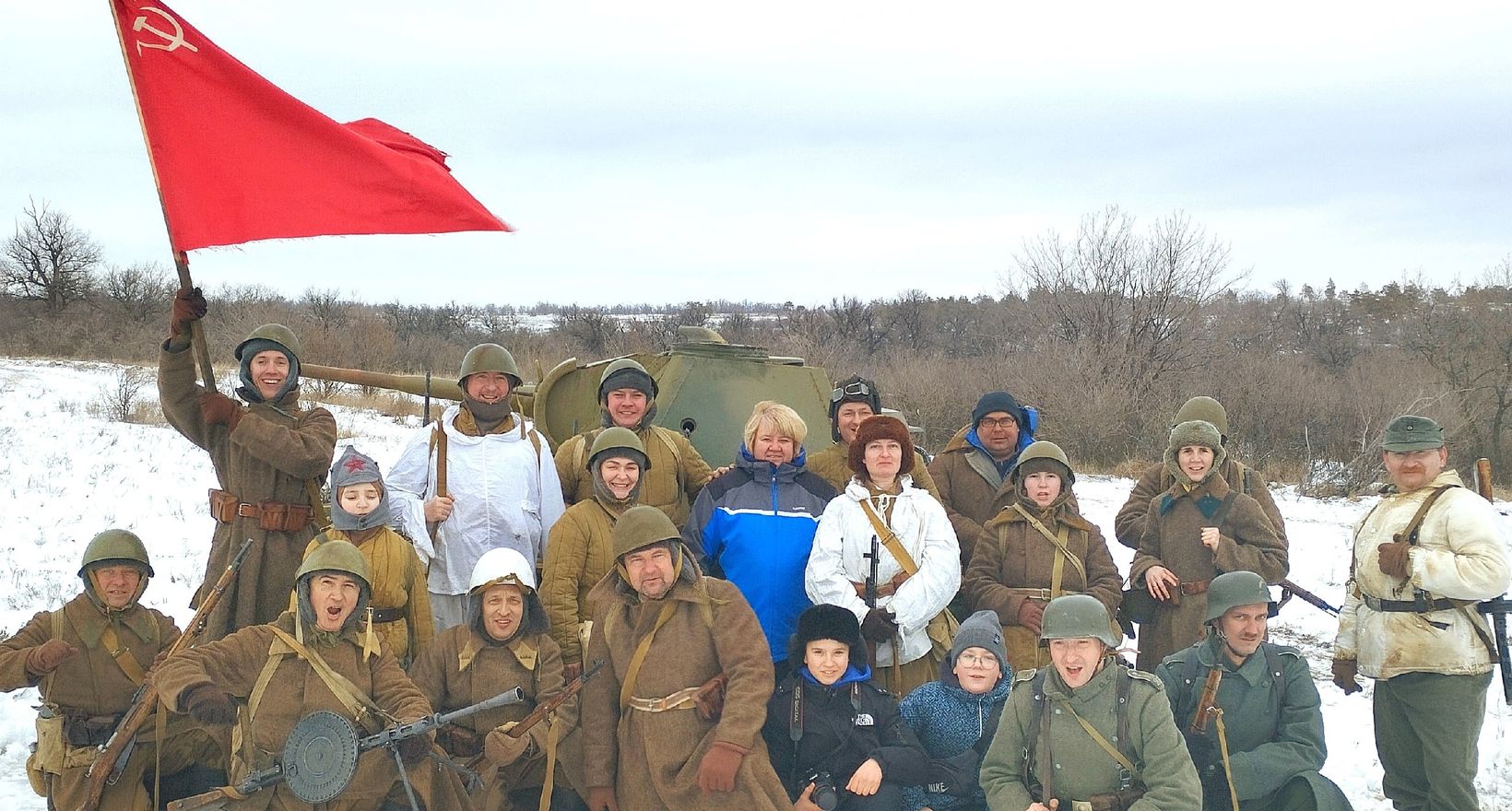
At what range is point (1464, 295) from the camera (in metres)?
28.6

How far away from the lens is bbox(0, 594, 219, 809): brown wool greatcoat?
4691 mm

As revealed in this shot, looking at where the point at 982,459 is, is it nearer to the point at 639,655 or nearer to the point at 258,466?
the point at 639,655

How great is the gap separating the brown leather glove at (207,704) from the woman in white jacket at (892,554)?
2.21 metres

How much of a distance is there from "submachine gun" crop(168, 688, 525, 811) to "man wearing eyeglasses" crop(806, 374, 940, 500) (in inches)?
86.0

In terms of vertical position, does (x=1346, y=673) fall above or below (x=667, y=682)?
below

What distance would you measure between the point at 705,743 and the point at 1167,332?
24861mm

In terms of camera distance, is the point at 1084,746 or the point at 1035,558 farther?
the point at 1035,558

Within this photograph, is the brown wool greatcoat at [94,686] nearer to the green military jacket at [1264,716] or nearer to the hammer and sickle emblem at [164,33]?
the hammer and sickle emblem at [164,33]

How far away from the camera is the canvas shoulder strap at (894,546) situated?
4.95m

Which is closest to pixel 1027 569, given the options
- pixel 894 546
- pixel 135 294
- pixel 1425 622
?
pixel 894 546

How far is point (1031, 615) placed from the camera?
508 cm

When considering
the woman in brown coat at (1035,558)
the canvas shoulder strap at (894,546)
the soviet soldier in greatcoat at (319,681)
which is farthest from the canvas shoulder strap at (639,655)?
the woman in brown coat at (1035,558)

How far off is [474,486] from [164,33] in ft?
7.26

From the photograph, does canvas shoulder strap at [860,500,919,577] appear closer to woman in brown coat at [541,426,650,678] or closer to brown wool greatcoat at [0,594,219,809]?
woman in brown coat at [541,426,650,678]
